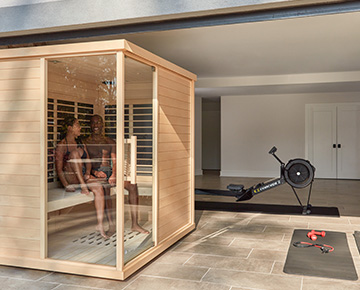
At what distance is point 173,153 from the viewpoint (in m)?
4.54

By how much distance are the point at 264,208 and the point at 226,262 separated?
10.1ft

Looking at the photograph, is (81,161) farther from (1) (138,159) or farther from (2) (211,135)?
(2) (211,135)

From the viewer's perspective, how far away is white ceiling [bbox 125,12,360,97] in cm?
532

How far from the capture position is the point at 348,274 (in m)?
3.53

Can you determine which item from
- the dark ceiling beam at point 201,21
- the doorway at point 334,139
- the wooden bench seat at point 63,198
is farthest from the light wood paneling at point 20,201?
the doorway at point 334,139

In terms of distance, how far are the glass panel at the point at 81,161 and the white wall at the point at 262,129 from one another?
9285 millimetres

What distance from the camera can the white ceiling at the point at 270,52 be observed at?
210 inches

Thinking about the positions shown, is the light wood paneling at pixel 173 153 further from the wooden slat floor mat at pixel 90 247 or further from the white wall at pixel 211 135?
the white wall at pixel 211 135

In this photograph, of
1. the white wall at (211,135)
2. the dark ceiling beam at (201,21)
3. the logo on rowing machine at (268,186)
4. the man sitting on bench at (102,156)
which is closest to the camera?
the dark ceiling beam at (201,21)

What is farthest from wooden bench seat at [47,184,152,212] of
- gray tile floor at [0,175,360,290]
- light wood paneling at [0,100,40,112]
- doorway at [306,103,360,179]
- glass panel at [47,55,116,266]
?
doorway at [306,103,360,179]

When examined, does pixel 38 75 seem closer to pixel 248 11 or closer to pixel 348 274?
pixel 248 11

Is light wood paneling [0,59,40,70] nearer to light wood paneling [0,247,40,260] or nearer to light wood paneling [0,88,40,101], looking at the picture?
light wood paneling [0,88,40,101]

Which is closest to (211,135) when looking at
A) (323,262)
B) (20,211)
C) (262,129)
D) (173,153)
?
(262,129)

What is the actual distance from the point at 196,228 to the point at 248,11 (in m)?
3.06
